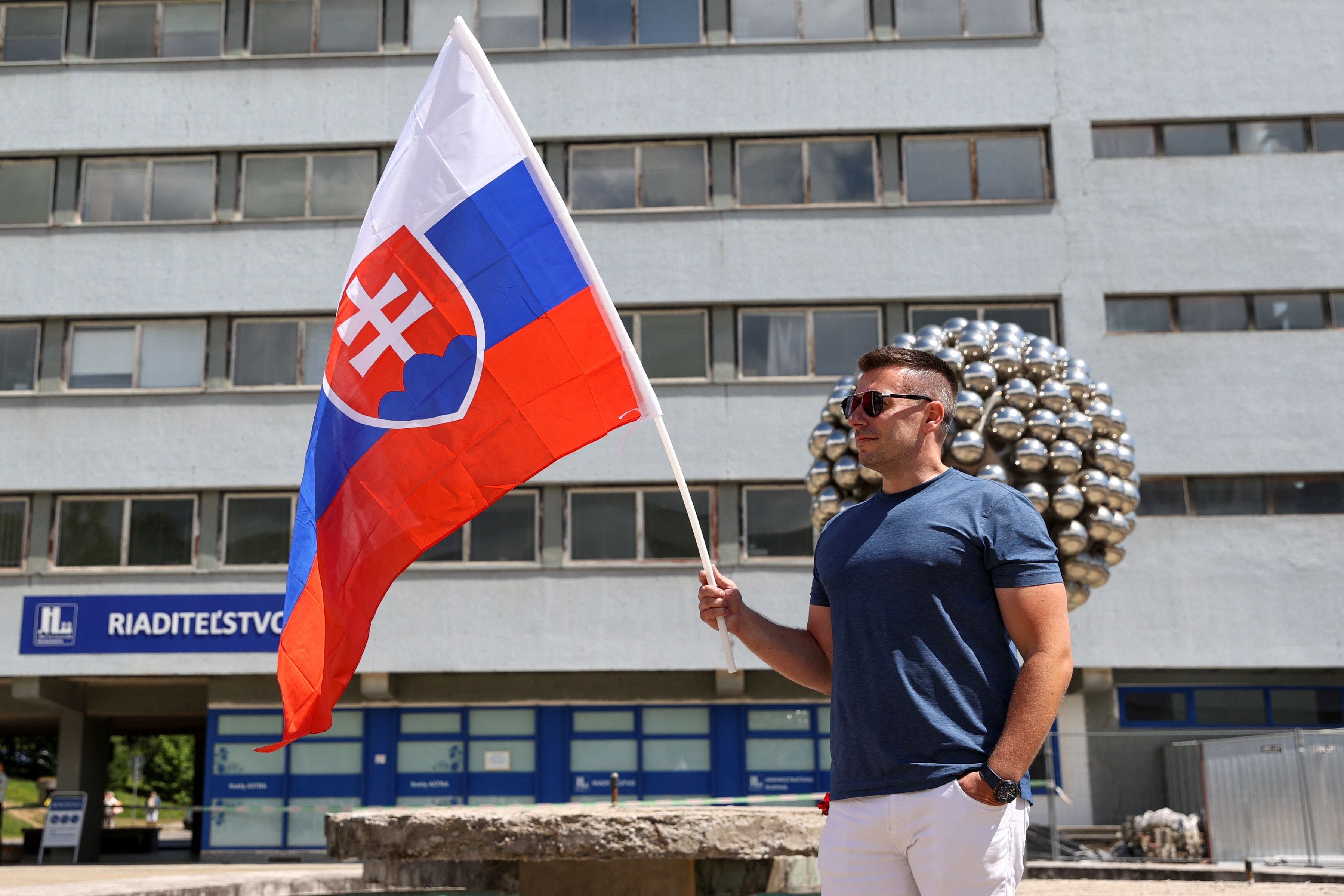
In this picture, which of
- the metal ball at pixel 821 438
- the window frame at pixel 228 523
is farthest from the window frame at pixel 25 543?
the metal ball at pixel 821 438

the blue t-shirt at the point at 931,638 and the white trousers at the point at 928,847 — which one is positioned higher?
the blue t-shirt at the point at 931,638

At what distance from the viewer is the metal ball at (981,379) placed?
1471cm

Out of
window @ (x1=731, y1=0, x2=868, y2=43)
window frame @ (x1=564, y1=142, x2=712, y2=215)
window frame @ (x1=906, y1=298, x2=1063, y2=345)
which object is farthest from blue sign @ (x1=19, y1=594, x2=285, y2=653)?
→ window @ (x1=731, y1=0, x2=868, y2=43)

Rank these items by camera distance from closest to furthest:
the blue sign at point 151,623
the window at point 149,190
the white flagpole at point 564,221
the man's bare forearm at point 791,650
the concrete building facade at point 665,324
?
the man's bare forearm at point 791,650
the white flagpole at point 564,221
the concrete building facade at point 665,324
the blue sign at point 151,623
the window at point 149,190

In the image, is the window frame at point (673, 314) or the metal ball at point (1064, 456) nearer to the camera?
the metal ball at point (1064, 456)

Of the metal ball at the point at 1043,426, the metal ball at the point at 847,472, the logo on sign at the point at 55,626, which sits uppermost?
the metal ball at the point at 1043,426

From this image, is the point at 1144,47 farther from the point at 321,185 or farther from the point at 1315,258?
the point at 321,185

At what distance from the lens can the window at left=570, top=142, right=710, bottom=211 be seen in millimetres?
26281

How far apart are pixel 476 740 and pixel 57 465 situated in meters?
8.85

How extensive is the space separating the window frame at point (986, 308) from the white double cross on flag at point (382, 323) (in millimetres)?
20547

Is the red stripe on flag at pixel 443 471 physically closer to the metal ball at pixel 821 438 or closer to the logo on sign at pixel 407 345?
the logo on sign at pixel 407 345

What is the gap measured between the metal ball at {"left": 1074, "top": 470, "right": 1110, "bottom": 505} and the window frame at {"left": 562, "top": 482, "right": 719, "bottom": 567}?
34.1ft

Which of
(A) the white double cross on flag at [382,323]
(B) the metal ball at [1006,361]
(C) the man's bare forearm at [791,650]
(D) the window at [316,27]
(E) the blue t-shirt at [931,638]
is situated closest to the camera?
(E) the blue t-shirt at [931,638]

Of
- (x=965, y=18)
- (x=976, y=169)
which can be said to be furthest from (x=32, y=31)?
(x=976, y=169)
